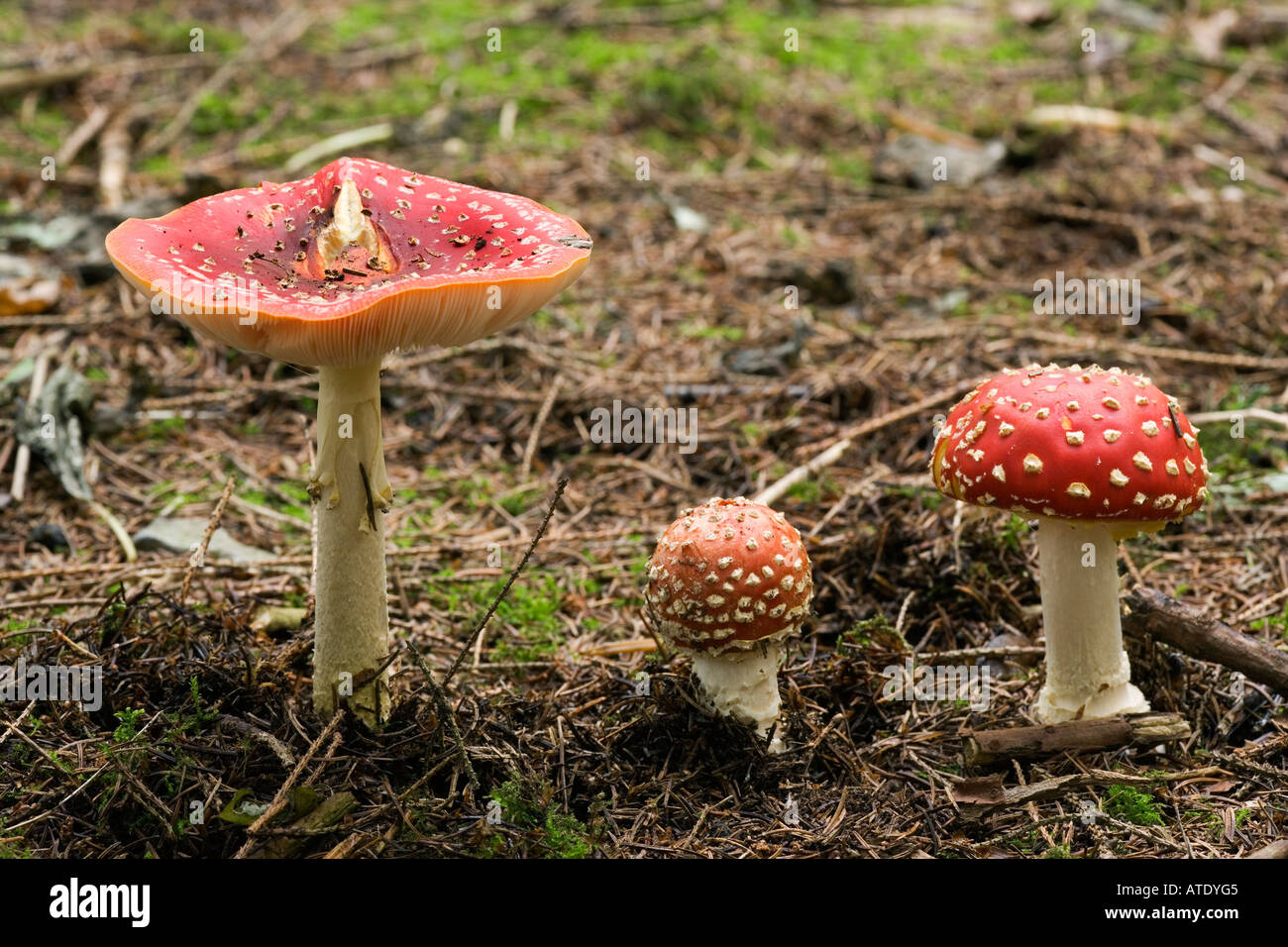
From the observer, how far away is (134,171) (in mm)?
7582

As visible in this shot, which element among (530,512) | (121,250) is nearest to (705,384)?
(530,512)

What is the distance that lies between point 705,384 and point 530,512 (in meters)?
1.29

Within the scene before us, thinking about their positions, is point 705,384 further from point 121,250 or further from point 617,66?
point 617,66

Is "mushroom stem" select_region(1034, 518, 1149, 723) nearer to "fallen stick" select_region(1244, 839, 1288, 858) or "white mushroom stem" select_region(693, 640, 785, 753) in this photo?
"fallen stick" select_region(1244, 839, 1288, 858)

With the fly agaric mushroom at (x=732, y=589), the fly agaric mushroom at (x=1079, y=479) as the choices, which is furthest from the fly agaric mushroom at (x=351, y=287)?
the fly agaric mushroom at (x=1079, y=479)

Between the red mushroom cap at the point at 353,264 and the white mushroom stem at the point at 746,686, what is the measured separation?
1209mm

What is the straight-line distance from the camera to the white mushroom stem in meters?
3.33

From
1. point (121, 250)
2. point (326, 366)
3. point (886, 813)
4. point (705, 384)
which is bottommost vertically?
point (886, 813)

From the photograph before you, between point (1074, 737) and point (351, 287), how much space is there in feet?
7.98

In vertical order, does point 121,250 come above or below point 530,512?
above

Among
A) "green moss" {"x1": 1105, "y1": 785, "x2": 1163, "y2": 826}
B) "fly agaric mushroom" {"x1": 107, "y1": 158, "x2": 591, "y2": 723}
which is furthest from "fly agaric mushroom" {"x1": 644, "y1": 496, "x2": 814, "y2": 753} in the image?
"green moss" {"x1": 1105, "y1": 785, "x2": 1163, "y2": 826}

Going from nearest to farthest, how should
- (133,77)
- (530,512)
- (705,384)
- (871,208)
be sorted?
1. (530,512)
2. (705,384)
3. (871,208)
4. (133,77)

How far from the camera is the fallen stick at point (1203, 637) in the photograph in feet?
10.7
